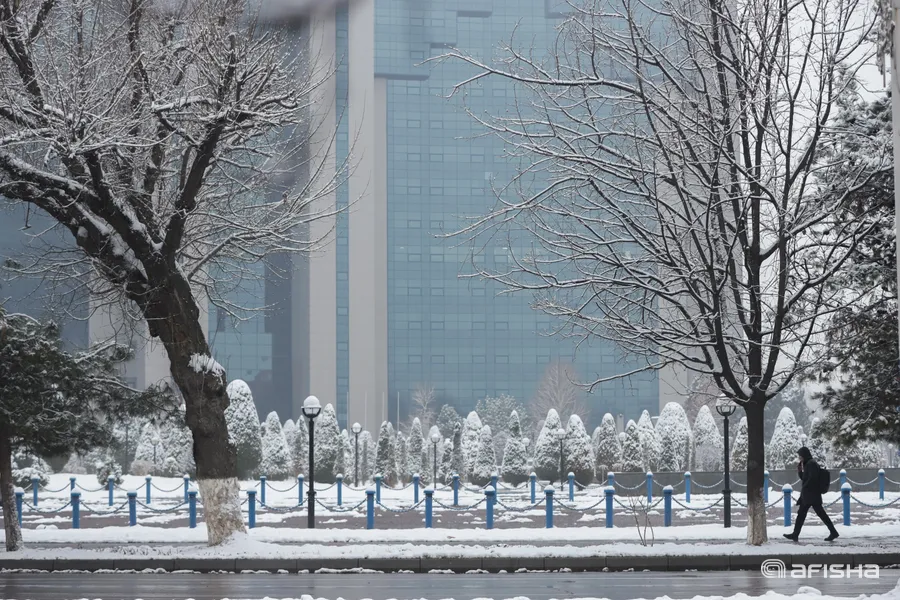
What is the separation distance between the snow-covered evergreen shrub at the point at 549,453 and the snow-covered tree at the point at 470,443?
2964mm

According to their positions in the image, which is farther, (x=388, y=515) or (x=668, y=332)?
(x=388, y=515)

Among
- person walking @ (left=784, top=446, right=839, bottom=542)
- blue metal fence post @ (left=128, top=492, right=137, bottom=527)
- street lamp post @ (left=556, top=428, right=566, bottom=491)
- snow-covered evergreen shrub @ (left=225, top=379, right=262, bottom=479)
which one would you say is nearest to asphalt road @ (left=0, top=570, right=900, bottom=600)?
person walking @ (left=784, top=446, right=839, bottom=542)

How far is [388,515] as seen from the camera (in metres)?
28.7

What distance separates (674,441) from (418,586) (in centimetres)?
3688

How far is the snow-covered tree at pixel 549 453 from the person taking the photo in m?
48.0

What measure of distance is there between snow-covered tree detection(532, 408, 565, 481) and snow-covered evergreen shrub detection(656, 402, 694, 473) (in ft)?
16.3

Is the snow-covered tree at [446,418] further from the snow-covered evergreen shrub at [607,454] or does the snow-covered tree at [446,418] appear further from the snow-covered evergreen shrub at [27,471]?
the snow-covered evergreen shrub at [27,471]

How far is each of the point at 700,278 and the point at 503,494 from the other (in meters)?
26.8

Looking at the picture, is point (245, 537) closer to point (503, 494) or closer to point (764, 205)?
point (764, 205)

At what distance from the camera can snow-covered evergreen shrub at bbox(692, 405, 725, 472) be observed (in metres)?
54.6

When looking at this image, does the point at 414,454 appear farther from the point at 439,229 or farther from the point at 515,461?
the point at 439,229

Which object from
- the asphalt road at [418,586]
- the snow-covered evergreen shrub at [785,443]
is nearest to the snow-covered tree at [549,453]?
the snow-covered evergreen shrub at [785,443]

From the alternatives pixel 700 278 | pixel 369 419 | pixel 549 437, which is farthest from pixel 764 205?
pixel 369 419

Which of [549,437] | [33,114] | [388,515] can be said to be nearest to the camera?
[33,114]
